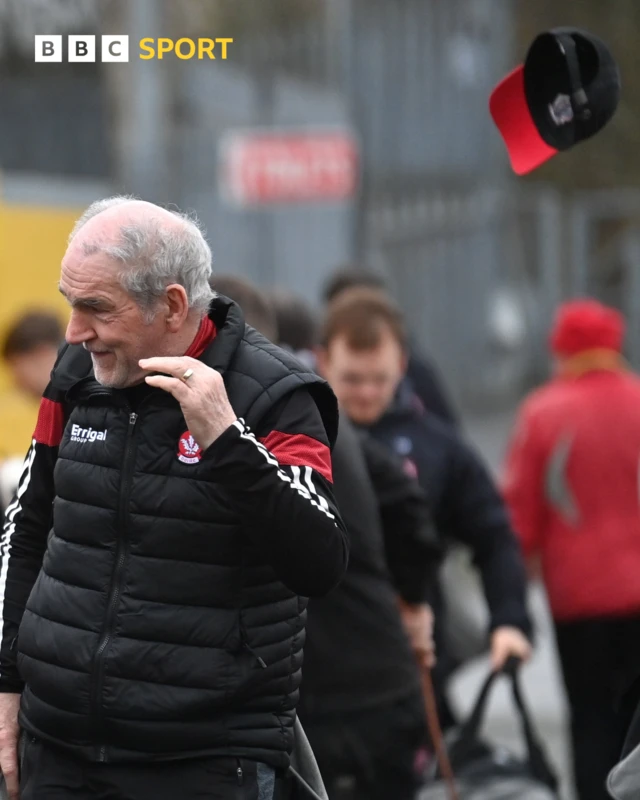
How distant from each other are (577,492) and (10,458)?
6.31ft

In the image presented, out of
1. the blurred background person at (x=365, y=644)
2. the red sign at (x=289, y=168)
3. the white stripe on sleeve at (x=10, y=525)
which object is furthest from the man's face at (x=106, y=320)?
the red sign at (x=289, y=168)

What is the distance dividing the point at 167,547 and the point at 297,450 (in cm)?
29

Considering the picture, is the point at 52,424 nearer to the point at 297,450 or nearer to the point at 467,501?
the point at 297,450

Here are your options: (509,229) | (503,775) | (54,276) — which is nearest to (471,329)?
(509,229)

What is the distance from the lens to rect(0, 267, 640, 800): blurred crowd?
168 inches

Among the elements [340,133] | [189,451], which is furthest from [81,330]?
[340,133]

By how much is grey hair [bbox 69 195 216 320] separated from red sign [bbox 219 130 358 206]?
343 inches

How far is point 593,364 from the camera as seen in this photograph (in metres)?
6.10

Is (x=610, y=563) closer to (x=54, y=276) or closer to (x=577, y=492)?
(x=577, y=492)

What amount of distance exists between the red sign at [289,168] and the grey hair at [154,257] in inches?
343

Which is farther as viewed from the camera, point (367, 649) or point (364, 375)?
point (364, 375)

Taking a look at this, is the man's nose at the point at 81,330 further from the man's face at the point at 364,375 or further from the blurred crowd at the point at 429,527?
the man's face at the point at 364,375

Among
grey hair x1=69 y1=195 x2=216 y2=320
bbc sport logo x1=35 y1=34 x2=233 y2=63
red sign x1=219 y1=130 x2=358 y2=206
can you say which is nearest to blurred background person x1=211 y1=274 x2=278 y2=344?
bbc sport logo x1=35 y1=34 x2=233 y2=63

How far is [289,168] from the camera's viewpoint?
12.0 meters
